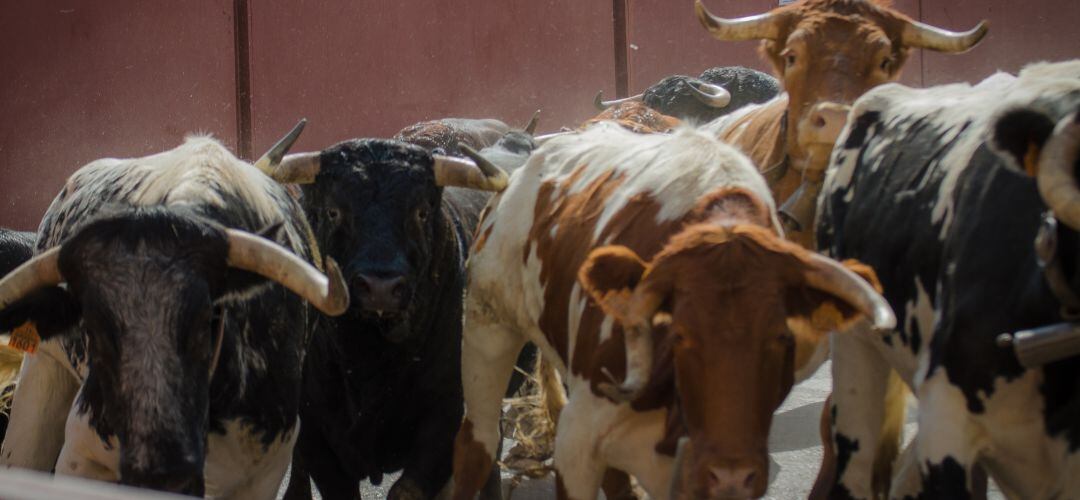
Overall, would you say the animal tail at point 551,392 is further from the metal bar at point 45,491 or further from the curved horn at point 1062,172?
the metal bar at point 45,491

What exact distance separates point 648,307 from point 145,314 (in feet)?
4.58

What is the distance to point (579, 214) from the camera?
4.74 metres

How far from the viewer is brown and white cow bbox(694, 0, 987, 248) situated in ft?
18.8

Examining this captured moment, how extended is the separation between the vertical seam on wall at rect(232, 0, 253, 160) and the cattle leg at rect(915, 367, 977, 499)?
746 cm

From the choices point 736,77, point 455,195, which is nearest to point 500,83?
point 736,77

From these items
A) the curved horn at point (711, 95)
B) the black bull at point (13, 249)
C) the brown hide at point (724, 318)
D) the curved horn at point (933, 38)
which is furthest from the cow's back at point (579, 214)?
the curved horn at point (711, 95)

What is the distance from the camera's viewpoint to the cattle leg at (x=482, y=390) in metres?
5.37

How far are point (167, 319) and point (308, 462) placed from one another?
195 centimetres

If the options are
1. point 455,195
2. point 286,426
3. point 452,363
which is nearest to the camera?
point 286,426

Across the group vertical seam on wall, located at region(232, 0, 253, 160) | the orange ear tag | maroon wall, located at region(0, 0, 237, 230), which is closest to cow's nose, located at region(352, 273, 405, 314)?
the orange ear tag

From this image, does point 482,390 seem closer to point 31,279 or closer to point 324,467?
point 324,467

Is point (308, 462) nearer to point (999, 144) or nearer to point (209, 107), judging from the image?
point (999, 144)

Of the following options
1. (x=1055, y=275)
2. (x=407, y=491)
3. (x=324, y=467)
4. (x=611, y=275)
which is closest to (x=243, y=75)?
(x=324, y=467)

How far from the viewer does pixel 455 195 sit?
6.72 metres
